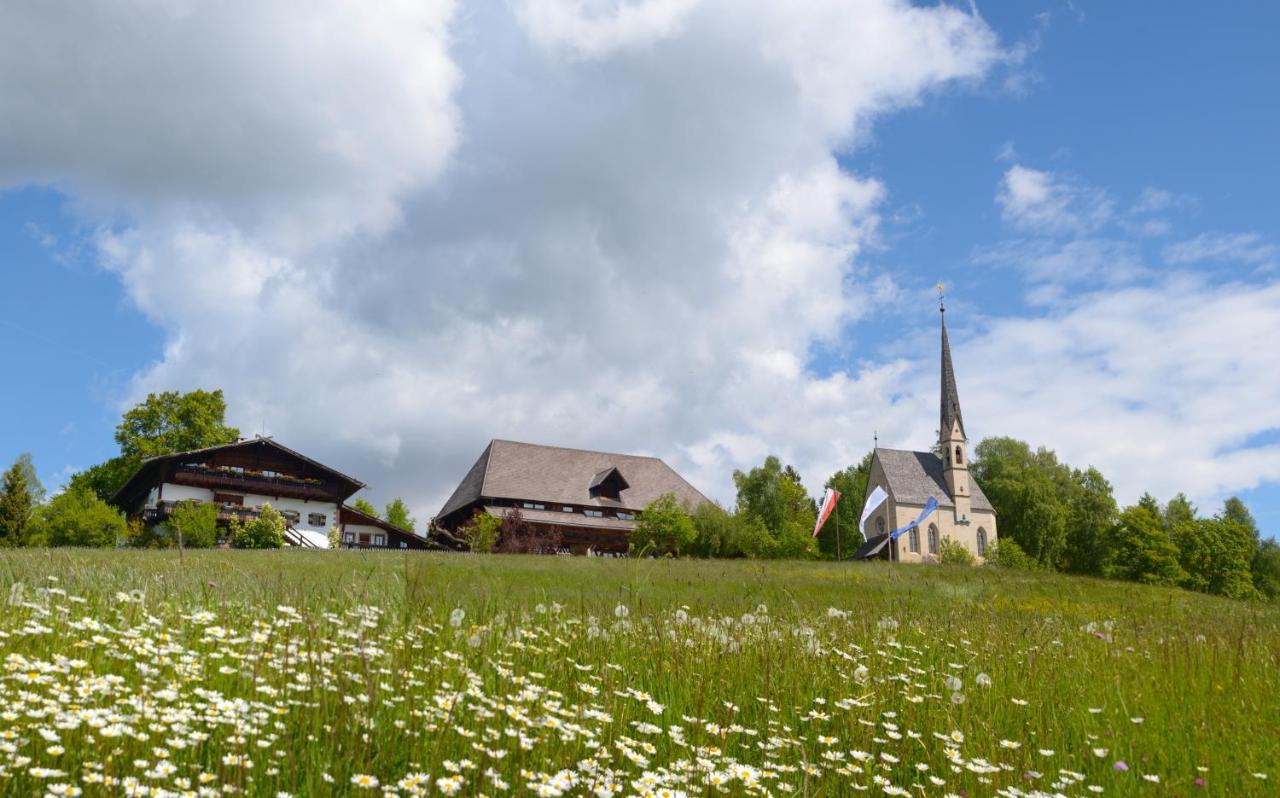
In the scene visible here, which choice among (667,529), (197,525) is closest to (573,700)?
(197,525)

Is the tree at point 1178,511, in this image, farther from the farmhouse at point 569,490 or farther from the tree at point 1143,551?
the farmhouse at point 569,490

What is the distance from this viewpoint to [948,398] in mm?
89500

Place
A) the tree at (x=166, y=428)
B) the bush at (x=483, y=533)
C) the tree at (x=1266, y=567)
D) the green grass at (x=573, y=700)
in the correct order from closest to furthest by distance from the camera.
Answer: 1. the green grass at (x=573, y=700)
2. the bush at (x=483, y=533)
3. the tree at (x=166, y=428)
4. the tree at (x=1266, y=567)

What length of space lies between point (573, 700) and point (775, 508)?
69.6 metres

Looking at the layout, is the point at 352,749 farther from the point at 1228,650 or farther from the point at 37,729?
the point at 1228,650

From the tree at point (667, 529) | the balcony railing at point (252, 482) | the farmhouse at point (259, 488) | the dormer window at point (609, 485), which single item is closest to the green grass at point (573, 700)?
the tree at point (667, 529)

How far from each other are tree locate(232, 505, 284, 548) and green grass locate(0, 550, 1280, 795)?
3518 centimetres

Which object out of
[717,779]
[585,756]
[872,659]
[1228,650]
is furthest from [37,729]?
[1228,650]

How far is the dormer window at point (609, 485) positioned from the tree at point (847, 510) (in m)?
21.4

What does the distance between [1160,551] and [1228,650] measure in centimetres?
7182

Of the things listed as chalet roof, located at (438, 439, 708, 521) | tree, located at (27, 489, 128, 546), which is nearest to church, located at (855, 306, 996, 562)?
chalet roof, located at (438, 439, 708, 521)

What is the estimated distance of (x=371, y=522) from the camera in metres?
58.8

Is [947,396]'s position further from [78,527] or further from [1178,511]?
[78,527]

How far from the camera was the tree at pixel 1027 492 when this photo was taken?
262 ft
